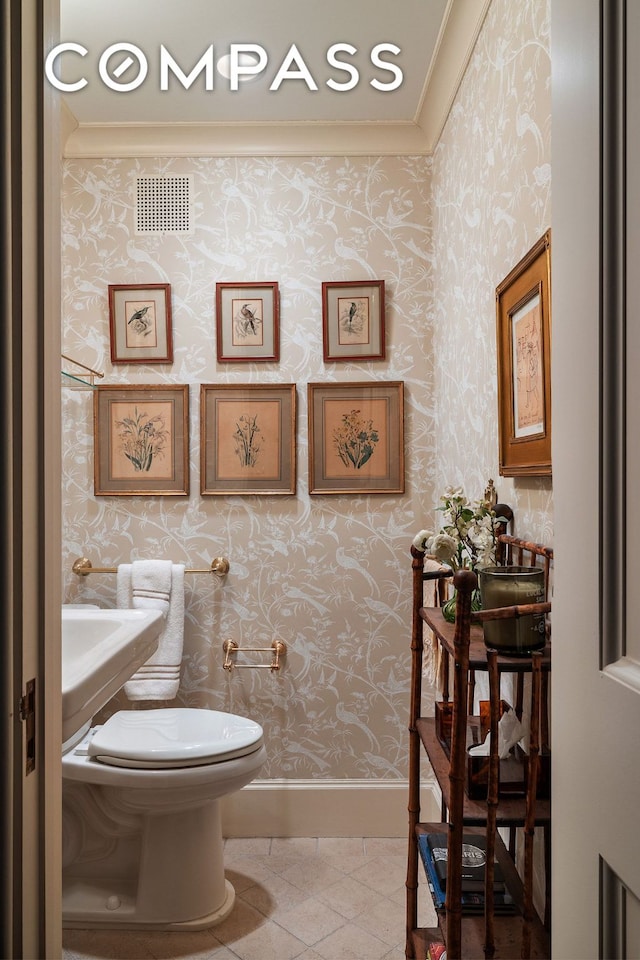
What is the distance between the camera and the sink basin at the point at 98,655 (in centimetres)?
116

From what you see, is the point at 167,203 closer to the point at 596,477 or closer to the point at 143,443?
the point at 143,443

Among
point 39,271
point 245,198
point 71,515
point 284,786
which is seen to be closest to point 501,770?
point 39,271

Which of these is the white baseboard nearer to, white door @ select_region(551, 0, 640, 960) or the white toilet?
the white toilet

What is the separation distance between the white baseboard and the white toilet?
1.25ft

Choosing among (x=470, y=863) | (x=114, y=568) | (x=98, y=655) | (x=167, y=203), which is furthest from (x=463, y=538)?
(x=167, y=203)

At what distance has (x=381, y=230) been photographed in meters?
2.50

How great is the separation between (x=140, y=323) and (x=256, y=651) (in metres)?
1.22

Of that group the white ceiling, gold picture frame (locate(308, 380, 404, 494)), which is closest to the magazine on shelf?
gold picture frame (locate(308, 380, 404, 494))

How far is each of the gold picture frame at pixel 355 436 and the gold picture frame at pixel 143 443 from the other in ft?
1.52

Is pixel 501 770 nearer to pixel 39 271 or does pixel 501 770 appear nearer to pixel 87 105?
pixel 39 271

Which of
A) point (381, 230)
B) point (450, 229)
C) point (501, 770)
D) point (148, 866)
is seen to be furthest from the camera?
point (381, 230)

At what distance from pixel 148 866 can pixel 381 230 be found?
2113mm

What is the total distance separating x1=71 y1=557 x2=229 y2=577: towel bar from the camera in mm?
2475

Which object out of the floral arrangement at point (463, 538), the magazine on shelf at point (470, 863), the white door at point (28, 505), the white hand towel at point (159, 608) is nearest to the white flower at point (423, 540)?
the floral arrangement at point (463, 538)
